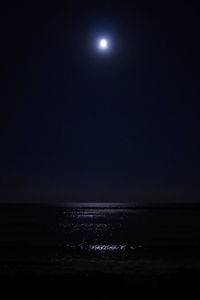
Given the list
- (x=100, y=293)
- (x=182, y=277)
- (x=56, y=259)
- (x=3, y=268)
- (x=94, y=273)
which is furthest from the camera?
(x=56, y=259)

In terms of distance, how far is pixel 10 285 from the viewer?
726 inches

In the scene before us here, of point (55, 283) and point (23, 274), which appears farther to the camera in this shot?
point (23, 274)

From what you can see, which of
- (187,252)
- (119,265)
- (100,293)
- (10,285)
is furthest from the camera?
(187,252)

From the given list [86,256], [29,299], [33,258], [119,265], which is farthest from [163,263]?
[29,299]

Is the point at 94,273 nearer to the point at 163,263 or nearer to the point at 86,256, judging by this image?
the point at 163,263

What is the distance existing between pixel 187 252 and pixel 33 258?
15.2 meters

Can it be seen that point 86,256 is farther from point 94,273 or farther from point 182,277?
point 182,277

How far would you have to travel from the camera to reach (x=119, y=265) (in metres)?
27.5

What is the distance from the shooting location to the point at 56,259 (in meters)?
31.9

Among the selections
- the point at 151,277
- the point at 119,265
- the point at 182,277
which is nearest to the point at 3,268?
the point at 119,265

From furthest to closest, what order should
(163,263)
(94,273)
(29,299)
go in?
1. (163,263)
2. (94,273)
3. (29,299)

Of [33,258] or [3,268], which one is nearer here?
[3,268]

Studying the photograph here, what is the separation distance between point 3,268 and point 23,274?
370cm

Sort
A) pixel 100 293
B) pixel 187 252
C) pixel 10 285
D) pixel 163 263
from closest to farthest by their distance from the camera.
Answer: pixel 100 293 < pixel 10 285 < pixel 163 263 < pixel 187 252
